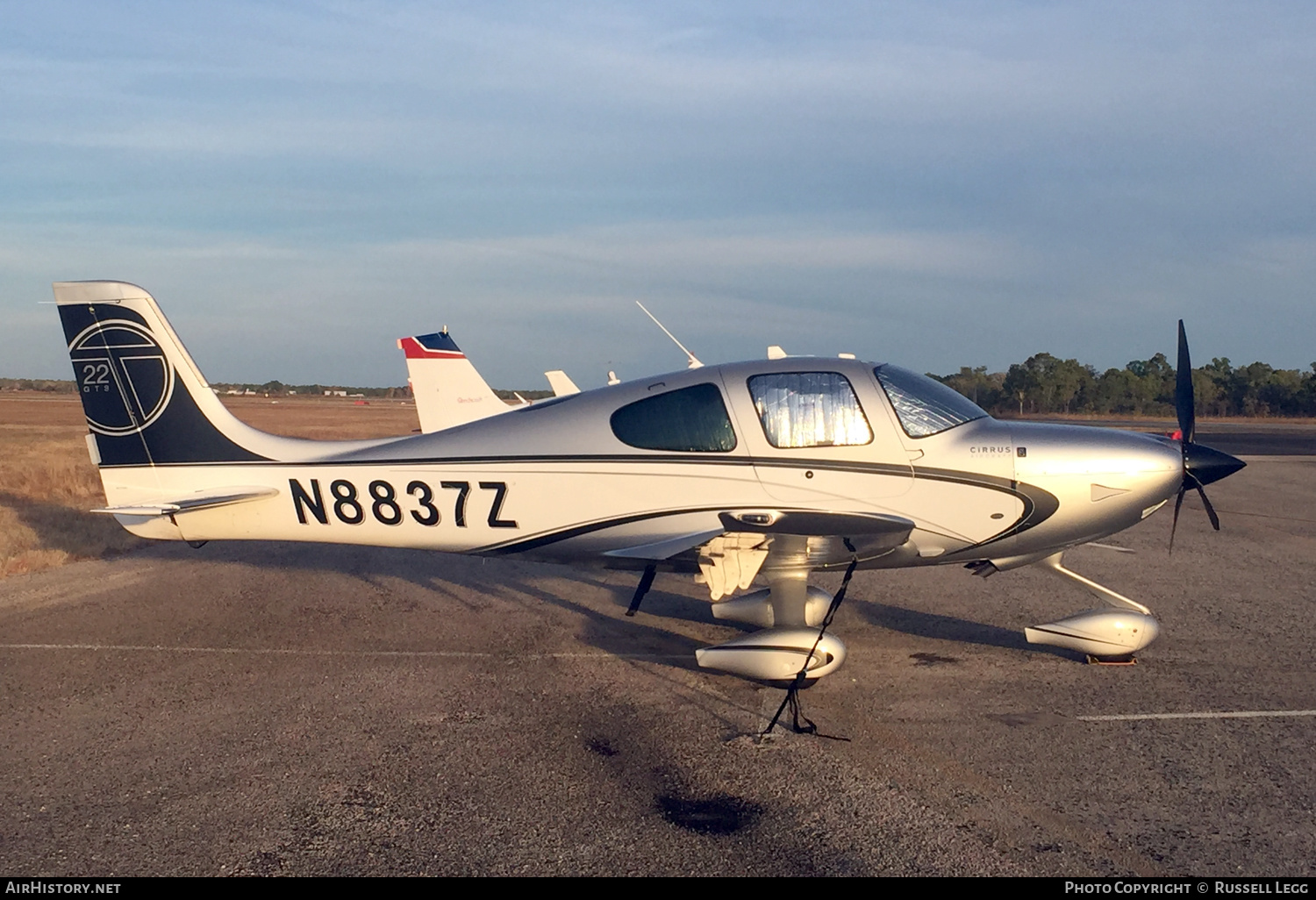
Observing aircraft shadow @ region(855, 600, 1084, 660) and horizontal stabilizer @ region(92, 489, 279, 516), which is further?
aircraft shadow @ region(855, 600, 1084, 660)

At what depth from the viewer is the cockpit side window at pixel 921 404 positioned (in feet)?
23.0

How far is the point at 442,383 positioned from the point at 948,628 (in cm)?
1428

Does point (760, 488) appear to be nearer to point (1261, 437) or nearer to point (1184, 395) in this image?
point (1184, 395)

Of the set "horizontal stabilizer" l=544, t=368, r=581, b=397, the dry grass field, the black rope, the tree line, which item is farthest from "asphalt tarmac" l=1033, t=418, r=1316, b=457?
the dry grass field

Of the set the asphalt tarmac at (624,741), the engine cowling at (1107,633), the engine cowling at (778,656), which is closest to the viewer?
the asphalt tarmac at (624,741)

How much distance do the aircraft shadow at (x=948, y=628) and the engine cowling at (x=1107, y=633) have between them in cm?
24

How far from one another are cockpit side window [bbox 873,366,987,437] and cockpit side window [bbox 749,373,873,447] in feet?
0.99

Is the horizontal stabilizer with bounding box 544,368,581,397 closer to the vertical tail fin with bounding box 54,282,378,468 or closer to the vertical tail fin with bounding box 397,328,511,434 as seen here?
the vertical tail fin with bounding box 397,328,511,434

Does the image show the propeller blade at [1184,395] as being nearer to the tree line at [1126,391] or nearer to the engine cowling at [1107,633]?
the engine cowling at [1107,633]

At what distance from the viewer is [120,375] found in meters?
8.10

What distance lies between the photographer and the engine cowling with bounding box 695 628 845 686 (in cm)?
638

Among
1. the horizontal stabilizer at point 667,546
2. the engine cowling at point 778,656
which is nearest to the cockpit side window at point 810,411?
the horizontal stabilizer at point 667,546

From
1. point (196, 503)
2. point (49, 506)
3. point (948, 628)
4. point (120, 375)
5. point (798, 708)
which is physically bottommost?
point (948, 628)

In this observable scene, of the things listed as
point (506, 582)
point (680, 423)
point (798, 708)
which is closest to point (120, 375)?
point (506, 582)
